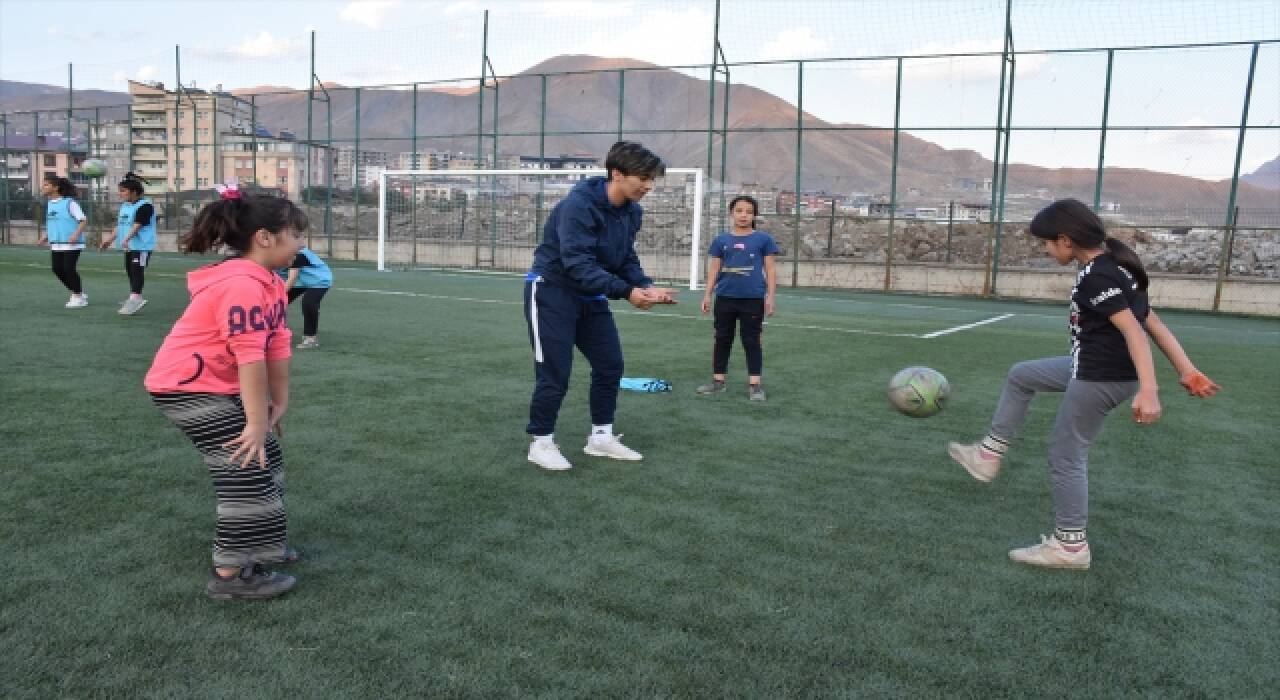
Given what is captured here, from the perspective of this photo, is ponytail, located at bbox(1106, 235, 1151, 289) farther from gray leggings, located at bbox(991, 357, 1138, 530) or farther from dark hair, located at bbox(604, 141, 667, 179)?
dark hair, located at bbox(604, 141, 667, 179)

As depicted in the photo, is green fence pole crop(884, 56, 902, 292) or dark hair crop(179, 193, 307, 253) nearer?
dark hair crop(179, 193, 307, 253)

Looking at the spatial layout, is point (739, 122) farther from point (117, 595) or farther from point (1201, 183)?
point (117, 595)

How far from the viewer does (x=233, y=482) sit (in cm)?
314

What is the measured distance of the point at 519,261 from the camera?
2534 centimetres

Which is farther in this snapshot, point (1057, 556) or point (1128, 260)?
point (1057, 556)

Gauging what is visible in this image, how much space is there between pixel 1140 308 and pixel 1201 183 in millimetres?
18892

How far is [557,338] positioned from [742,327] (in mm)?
2923

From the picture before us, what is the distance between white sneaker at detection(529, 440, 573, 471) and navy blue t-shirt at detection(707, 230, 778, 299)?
2.88 m

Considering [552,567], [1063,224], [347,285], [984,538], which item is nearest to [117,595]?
[552,567]

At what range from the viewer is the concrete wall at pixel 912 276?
18656 mm

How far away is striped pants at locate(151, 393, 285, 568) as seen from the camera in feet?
10.0

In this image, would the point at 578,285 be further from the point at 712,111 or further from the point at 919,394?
the point at 712,111

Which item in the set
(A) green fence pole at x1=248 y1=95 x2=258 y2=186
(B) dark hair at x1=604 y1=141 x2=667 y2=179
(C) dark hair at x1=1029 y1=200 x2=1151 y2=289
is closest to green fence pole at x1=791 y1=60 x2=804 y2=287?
(A) green fence pole at x1=248 y1=95 x2=258 y2=186

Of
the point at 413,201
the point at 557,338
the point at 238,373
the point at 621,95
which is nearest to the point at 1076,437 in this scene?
the point at 557,338
